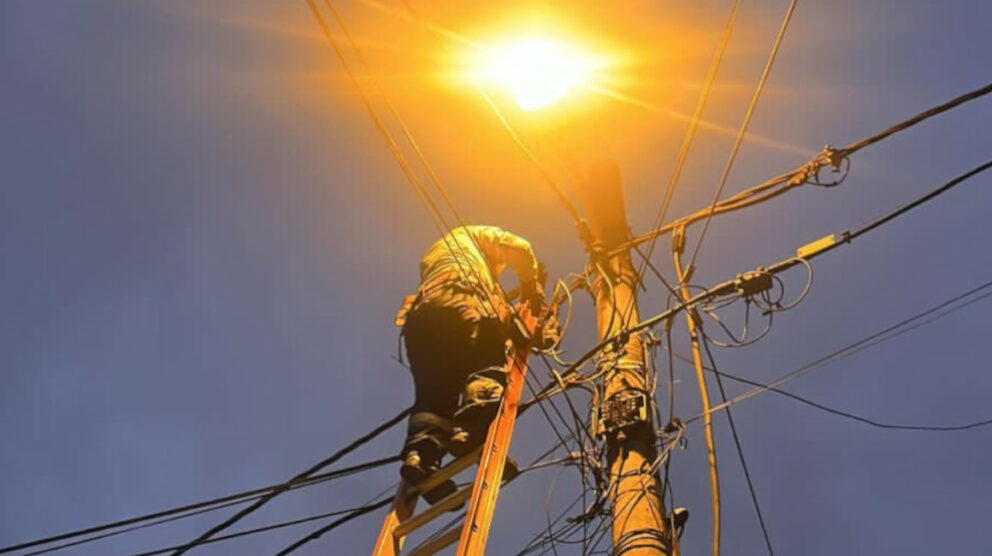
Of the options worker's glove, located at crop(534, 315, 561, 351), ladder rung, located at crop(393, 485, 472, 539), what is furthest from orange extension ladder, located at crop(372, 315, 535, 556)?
worker's glove, located at crop(534, 315, 561, 351)

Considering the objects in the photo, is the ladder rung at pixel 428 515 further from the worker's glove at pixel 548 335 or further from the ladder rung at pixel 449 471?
the worker's glove at pixel 548 335

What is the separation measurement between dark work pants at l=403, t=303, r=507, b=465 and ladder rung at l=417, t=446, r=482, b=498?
346mm

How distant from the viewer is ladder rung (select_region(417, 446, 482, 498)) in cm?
557

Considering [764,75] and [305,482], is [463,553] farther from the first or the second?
[764,75]

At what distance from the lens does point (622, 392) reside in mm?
5961

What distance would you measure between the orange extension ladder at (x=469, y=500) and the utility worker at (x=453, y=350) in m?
0.08

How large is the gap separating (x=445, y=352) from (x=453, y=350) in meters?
0.05

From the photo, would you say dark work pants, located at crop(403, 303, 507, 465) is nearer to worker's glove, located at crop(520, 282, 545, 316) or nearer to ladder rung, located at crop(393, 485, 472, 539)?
ladder rung, located at crop(393, 485, 472, 539)

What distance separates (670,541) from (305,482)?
9.27ft

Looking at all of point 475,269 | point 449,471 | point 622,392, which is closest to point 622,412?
point 622,392

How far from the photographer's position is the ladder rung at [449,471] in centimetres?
557

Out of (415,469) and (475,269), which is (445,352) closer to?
(475,269)

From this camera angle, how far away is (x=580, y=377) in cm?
640

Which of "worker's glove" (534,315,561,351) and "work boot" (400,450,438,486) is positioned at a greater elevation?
"worker's glove" (534,315,561,351)
